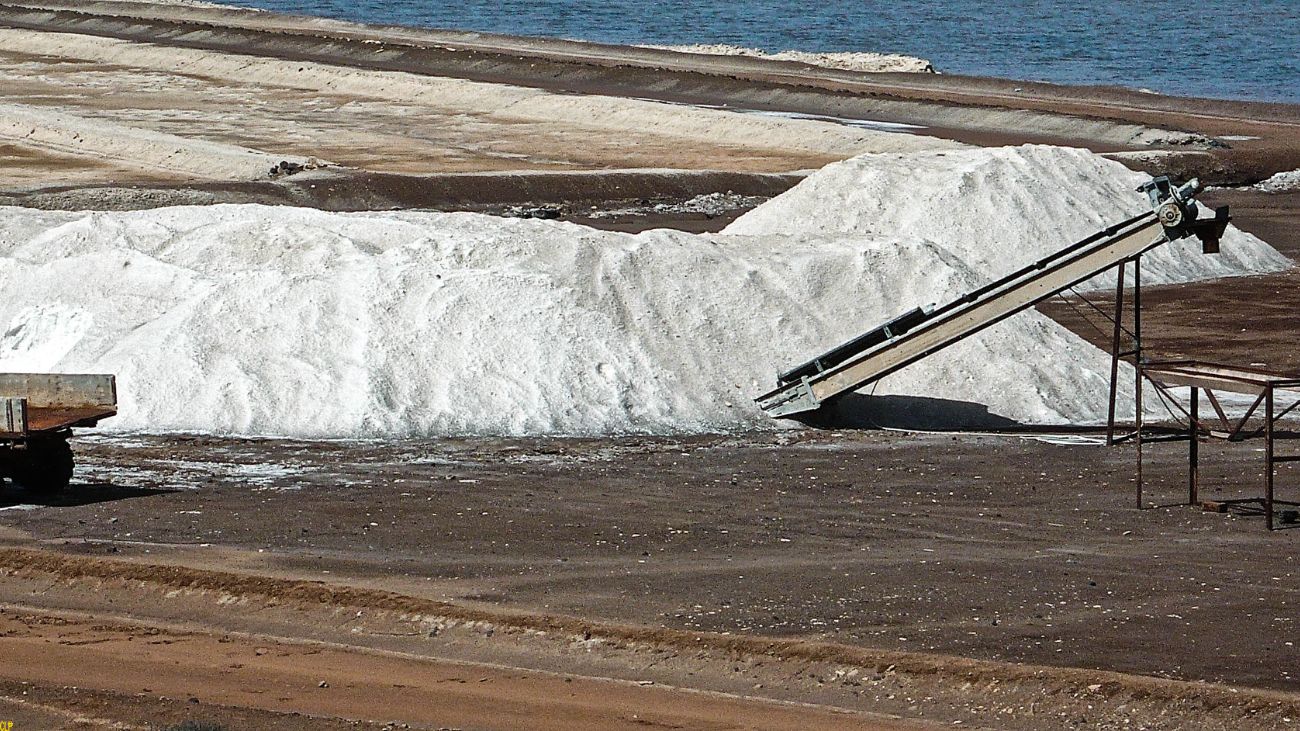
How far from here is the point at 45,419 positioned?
13820 mm

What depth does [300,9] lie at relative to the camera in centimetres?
10231

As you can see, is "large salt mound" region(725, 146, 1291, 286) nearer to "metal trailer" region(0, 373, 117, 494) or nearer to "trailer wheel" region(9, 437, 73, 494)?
"metal trailer" region(0, 373, 117, 494)

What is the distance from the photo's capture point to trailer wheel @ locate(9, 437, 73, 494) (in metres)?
13.6

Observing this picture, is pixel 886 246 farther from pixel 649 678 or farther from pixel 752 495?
pixel 649 678

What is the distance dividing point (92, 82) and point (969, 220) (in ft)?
120

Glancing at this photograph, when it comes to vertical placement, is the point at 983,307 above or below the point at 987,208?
below

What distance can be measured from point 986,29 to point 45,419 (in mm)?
78791

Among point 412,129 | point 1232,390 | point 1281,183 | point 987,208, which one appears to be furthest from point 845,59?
point 1232,390

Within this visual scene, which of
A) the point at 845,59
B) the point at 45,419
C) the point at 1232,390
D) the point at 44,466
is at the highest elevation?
the point at 845,59

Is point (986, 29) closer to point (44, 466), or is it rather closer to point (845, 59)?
point (845, 59)

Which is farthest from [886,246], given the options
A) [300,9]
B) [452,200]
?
[300,9]

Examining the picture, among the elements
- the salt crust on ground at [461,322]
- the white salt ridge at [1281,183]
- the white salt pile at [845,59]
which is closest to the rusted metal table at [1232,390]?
the salt crust on ground at [461,322]

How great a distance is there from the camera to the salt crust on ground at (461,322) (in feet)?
54.4

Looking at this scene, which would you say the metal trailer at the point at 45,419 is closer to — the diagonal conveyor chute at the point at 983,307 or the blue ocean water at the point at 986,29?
the diagonal conveyor chute at the point at 983,307
